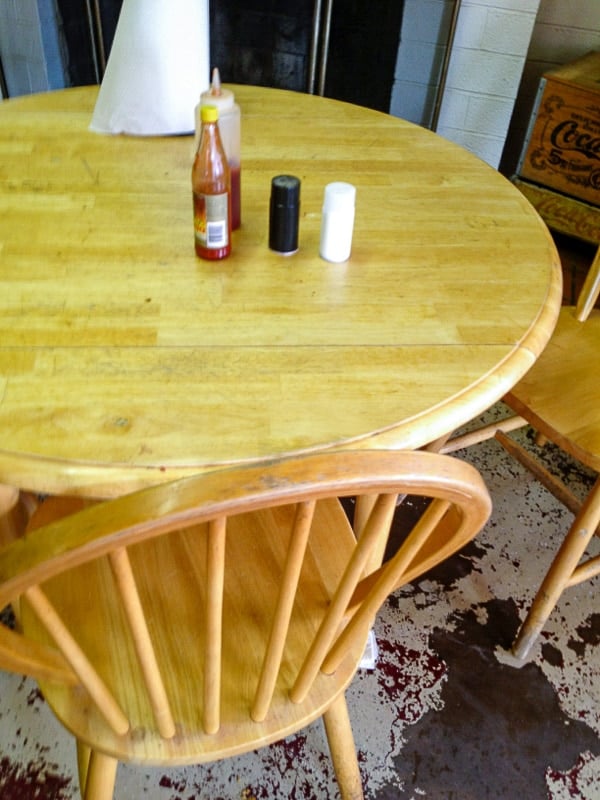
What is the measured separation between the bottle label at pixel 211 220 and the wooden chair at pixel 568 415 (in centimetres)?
63

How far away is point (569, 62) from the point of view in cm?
254

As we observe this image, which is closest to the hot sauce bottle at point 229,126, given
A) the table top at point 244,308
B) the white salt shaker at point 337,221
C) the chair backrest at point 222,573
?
the table top at point 244,308

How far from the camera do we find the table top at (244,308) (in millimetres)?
737

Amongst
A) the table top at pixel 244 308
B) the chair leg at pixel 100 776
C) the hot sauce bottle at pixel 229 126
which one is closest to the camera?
the table top at pixel 244 308

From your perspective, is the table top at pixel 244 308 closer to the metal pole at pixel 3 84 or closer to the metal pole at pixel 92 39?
the metal pole at pixel 92 39

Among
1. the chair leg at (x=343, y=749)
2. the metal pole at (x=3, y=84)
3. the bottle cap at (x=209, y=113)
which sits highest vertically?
the bottle cap at (x=209, y=113)

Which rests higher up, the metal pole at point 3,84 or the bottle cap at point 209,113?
the bottle cap at point 209,113

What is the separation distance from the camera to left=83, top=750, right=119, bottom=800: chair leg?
877mm

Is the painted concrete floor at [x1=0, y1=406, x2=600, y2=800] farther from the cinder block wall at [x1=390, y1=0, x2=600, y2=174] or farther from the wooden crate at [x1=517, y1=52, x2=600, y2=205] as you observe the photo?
the cinder block wall at [x1=390, y1=0, x2=600, y2=174]

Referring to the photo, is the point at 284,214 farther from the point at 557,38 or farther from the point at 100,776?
the point at 557,38

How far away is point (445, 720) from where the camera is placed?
4.25 feet

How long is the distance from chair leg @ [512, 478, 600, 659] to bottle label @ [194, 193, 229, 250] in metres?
0.77

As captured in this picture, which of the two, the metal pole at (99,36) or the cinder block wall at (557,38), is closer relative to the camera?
the metal pole at (99,36)

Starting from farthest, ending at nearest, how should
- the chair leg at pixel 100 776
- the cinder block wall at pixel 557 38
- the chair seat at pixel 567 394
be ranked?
1. the cinder block wall at pixel 557 38
2. the chair seat at pixel 567 394
3. the chair leg at pixel 100 776
